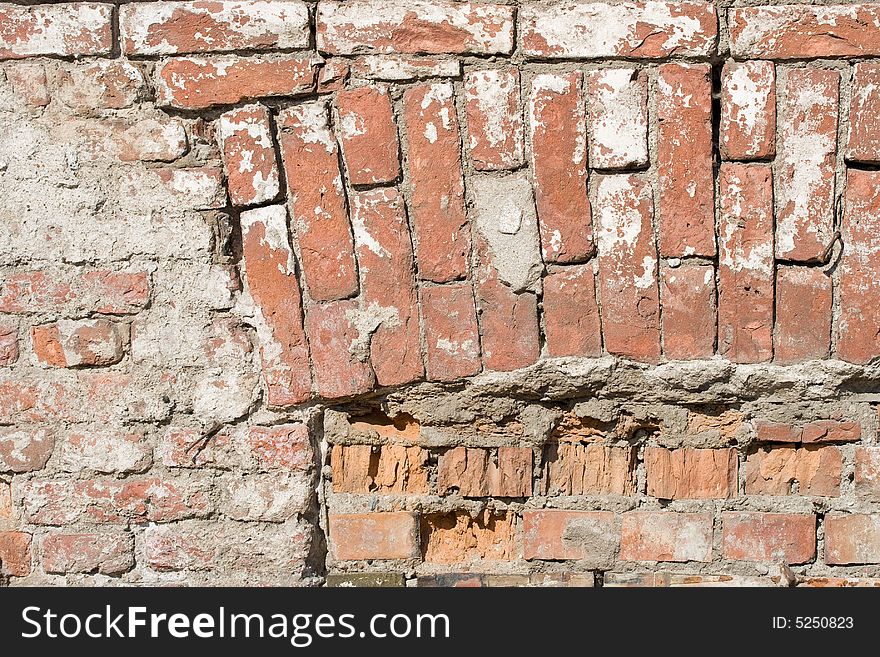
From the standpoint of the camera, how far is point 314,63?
1.66 m

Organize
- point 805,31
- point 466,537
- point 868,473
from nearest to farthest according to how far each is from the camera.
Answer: point 805,31, point 868,473, point 466,537

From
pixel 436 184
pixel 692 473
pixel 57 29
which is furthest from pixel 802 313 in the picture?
pixel 57 29

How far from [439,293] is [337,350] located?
Answer: 25 cm

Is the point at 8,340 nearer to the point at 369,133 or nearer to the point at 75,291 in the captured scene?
the point at 75,291

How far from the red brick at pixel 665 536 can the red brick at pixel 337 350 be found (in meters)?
0.68

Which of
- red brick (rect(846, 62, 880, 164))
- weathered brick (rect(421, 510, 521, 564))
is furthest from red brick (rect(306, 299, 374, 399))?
→ red brick (rect(846, 62, 880, 164))

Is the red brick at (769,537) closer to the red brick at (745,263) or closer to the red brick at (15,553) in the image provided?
the red brick at (745,263)

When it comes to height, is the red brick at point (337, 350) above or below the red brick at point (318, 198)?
below

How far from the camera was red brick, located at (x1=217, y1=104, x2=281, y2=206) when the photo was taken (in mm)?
1664

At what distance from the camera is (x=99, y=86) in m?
1.69

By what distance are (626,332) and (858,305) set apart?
1.57 feet

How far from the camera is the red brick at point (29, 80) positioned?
169 cm

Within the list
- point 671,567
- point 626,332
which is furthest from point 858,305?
point 671,567

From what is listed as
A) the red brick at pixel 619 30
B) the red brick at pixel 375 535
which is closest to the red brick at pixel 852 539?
the red brick at pixel 375 535
